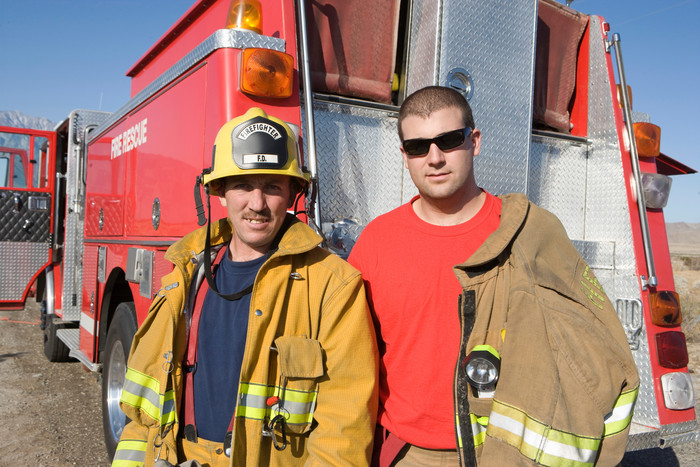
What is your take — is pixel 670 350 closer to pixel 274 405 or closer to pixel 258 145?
pixel 274 405

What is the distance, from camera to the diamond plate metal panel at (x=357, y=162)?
3.00 meters

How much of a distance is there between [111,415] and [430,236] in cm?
328

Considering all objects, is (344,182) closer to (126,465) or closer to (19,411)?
(126,465)

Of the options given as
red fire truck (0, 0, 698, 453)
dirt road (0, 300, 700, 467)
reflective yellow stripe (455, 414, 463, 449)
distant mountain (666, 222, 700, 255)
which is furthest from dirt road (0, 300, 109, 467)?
distant mountain (666, 222, 700, 255)

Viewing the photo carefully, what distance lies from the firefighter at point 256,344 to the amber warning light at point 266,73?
67 centimetres

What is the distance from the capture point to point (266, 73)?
8.63 feet

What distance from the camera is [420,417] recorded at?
1.79 metres

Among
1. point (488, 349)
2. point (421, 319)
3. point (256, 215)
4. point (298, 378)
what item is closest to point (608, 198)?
point (421, 319)

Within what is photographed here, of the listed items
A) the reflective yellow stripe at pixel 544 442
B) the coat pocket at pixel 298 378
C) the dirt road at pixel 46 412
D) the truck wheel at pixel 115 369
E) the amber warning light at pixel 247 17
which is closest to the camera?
the reflective yellow stripe at pixel 544 442

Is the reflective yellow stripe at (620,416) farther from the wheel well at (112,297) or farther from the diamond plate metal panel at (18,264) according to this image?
the diamond plate metal panel at (18,264)

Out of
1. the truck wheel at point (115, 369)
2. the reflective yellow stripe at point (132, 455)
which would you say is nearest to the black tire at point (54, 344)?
the truck wheel at point (115, 369)

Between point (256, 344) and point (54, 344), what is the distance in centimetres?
606

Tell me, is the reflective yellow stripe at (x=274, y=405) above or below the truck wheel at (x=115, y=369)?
above

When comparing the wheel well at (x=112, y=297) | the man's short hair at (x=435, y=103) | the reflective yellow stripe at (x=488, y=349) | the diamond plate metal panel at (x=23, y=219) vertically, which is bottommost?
the wheel well at (x=112, y=297)
